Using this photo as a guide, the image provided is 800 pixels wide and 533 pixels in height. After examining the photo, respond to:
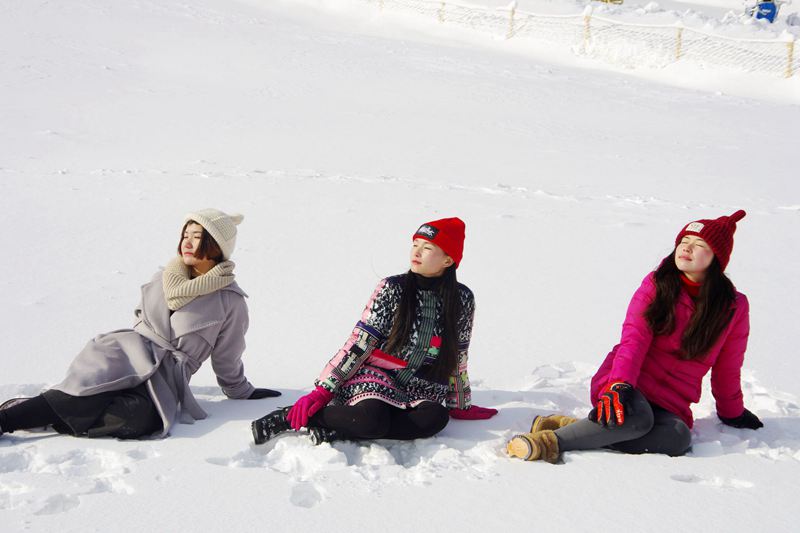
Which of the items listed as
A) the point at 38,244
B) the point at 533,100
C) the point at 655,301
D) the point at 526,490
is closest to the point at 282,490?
the point at 526,490

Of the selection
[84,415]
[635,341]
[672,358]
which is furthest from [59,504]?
[672,358]

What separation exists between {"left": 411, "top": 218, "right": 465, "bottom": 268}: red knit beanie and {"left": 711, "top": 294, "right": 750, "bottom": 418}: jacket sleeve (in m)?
1.05

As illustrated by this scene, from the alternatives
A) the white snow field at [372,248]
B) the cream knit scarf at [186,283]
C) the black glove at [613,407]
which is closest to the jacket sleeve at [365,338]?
the white snow field at [372,248]

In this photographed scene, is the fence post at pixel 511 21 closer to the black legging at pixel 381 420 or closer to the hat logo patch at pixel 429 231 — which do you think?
the hat logo patch at pixel 429 231

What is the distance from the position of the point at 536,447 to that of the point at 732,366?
0.89m

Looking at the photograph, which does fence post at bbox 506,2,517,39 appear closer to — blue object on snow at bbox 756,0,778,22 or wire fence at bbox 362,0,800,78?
wire fence at bbox 362,0,800,78

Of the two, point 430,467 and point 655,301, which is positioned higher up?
point 655,301

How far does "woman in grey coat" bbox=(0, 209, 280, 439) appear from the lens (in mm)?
2715

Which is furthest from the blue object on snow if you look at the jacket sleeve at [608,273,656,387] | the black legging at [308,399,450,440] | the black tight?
the black tight

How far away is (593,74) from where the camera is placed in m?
17.2

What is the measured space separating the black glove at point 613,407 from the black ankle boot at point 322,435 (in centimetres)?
89

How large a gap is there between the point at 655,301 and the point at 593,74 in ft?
50.4

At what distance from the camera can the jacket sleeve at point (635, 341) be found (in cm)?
280

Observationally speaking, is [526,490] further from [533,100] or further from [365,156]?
[533,100]
